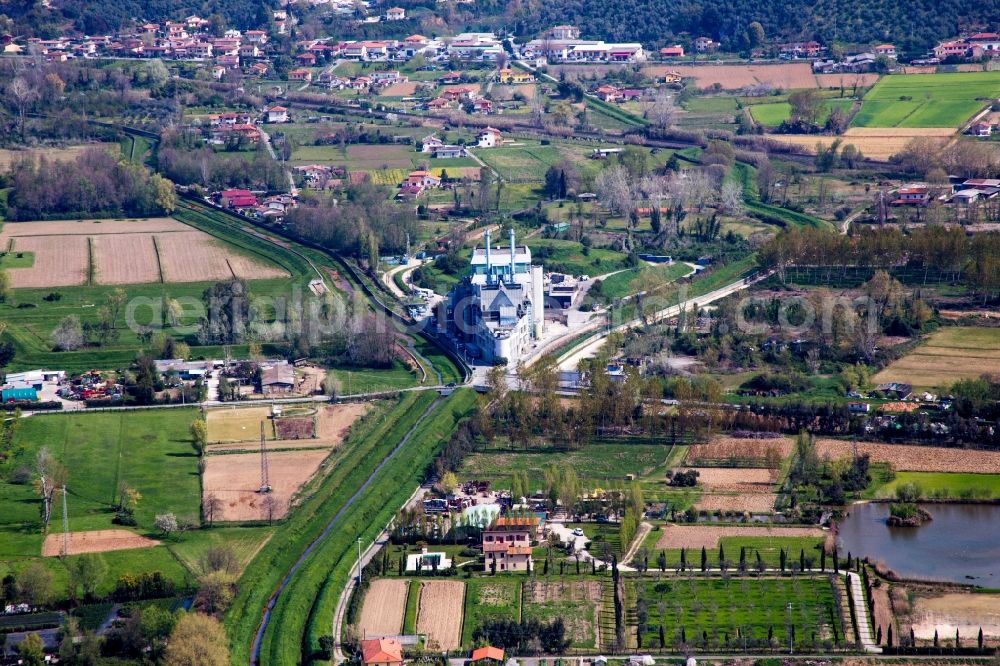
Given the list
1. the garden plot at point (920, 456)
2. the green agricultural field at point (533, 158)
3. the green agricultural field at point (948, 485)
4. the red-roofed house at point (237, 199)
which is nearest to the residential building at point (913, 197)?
the green agricultural field at point (533, 158)

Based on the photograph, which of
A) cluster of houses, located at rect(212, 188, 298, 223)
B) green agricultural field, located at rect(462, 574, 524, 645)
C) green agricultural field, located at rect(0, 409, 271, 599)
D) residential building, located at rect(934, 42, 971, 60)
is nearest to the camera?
green agricultural field, located at rect(462, 574, 524, 645)

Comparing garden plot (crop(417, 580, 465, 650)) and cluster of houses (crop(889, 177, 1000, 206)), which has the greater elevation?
cluster of houses (crop(889, 177, 1000, 206))

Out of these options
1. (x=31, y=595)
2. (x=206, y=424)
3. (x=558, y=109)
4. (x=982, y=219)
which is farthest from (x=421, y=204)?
(x=31, y=595)

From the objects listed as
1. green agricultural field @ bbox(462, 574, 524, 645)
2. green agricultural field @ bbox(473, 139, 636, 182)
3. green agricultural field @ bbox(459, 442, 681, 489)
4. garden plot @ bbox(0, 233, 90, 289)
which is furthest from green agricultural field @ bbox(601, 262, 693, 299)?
green agricultural field @ bbox(462, 574, 524, 645)

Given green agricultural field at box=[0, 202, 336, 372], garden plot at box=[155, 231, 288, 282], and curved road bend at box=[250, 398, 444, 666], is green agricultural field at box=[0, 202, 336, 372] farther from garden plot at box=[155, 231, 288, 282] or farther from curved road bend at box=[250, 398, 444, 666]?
curved road bend at box=[250, 398, 444, 666]

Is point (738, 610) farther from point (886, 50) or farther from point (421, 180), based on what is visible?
point (886, 50)

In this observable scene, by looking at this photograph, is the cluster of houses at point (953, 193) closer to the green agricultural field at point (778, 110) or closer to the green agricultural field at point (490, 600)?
the green agricultural field at point (778, 110)

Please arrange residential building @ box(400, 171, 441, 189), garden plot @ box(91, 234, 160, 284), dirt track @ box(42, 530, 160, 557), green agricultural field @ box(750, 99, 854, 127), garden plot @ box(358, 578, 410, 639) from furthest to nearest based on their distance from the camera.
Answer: green agricultural field @ box(750, 99, 854, 127), residential building @ box(400, 171, 441, 189), garden plot @ box(91, 234, 160, 284), dirt track @ box(42, 530, 160, 557), garden plot @ box(358, 578, 410, 639)

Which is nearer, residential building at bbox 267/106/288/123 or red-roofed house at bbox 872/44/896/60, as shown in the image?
residential building at bbox 267/106/288/123
